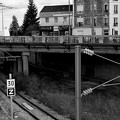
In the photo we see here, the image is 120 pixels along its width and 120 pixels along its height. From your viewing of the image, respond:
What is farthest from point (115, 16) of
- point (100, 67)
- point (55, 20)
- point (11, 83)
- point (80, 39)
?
point (11, 83)

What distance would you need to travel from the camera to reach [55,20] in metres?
73.3

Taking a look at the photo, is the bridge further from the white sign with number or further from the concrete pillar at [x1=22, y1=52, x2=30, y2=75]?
the white sign with number

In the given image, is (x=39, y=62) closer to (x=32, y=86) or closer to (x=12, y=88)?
Result: (x=32, y=86)

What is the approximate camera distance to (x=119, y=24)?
5975 centimetres

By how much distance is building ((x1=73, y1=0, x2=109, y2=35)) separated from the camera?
6150cm

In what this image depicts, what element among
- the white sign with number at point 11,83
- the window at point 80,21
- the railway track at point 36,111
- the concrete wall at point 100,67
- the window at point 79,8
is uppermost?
the window at point 79,8

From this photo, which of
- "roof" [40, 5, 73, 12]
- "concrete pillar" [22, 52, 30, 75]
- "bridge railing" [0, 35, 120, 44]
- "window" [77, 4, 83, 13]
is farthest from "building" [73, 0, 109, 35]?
"concrete pillar" [22, 52, 30, 75]

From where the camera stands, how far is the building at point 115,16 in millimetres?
59734

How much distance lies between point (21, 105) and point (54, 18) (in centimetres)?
5306

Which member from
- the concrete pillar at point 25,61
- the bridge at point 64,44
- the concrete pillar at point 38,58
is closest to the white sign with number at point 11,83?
the bridge at point 64,44

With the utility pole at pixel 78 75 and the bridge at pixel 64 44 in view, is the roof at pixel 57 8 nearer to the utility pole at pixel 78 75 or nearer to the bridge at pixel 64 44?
the bridge at pixel 64 44

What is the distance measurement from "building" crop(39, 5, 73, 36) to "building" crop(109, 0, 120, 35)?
45.6ft

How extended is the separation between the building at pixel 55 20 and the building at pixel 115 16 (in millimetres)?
13897

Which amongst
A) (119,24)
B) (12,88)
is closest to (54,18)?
(119,24)
